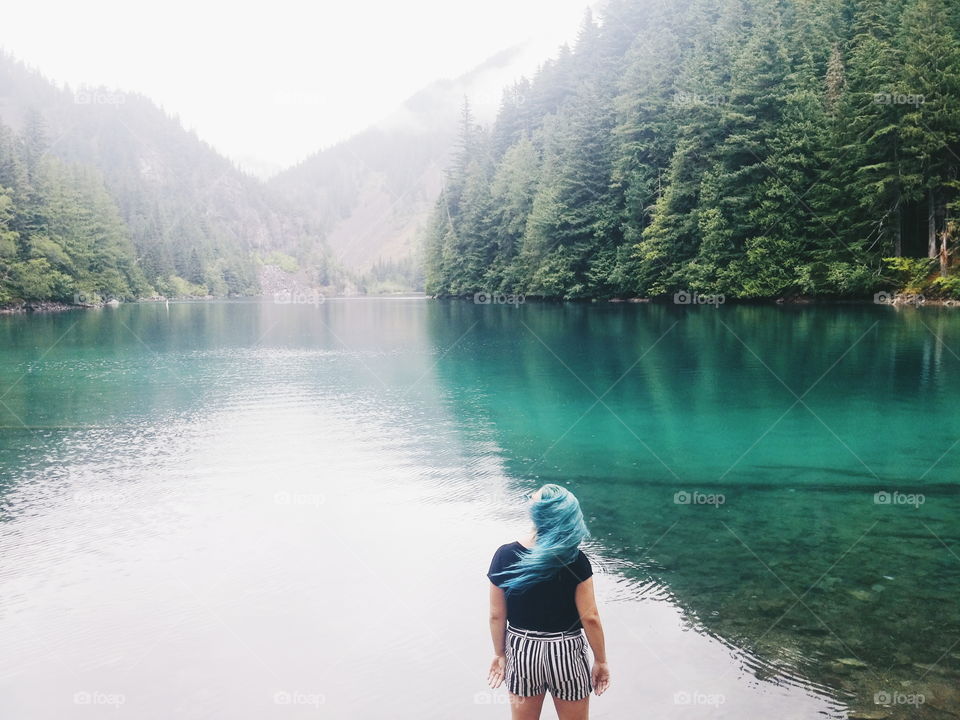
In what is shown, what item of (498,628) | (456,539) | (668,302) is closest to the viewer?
(498,628)

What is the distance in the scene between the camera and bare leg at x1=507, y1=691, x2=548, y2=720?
4.18m

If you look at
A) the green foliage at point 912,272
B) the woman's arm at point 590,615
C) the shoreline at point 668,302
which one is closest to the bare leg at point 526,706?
the woman's arm at point 590,615

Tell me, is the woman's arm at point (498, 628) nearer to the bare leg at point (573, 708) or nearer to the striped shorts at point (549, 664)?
the striped shorts at point (549, 664)

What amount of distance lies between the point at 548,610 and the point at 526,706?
64 cm

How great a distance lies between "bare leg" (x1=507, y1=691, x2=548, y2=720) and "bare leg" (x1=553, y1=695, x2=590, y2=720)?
0.11m

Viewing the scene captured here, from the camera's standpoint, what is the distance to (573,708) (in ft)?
13.7

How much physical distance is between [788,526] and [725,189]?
152 feet

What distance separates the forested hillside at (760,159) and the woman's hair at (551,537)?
4586cm

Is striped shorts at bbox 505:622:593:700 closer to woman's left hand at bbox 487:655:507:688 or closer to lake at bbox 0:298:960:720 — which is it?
woman's left hand at bbox 487:655:507:688

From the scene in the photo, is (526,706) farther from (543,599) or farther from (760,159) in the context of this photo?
(760,159)

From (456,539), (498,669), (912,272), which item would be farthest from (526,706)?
(912,272)

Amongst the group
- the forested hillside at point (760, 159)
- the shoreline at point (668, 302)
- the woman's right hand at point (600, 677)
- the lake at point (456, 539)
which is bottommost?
the lake at point (456, 539)

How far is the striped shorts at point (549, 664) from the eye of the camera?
13.4 feet

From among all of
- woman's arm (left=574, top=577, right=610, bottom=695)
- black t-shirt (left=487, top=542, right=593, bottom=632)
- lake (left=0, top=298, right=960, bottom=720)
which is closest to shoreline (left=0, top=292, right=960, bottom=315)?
lake (left=0, top=298, right=960, bottom=720)
